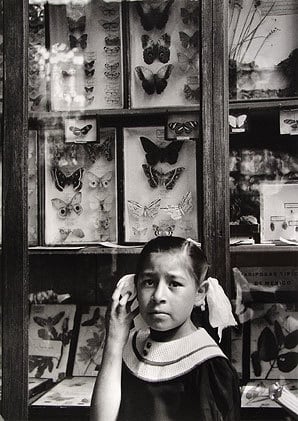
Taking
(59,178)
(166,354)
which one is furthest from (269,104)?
(166,354)

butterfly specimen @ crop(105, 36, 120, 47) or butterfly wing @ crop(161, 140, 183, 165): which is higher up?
butterfly specimen @ crop(105, 36, 120, 47)

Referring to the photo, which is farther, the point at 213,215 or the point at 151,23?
the point at 151,23

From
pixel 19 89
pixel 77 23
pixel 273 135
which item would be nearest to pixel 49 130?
pixel 19 89

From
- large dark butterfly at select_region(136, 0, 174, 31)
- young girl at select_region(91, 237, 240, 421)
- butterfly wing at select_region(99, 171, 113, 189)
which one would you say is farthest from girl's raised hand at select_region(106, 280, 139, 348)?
large dark butterfly at select_region(136, 0, 174, 31)

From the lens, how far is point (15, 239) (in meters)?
2.18

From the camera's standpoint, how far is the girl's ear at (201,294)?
80.2 inches

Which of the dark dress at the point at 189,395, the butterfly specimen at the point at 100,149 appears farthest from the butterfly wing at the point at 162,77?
the dark dress at the point at 189,395

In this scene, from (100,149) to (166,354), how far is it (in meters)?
0.69

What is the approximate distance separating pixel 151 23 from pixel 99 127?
0.37 meters

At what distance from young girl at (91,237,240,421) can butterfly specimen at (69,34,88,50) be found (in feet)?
2.31

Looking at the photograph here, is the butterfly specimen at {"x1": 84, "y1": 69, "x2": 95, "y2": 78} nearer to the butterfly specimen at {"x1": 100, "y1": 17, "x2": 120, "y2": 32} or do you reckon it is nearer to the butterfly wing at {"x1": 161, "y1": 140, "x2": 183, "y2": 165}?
the butterfly specimen at {"x1": 100, "y1": 17, "x2": 120, "y2": 32}

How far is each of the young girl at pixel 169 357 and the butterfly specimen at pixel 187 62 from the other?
54 cm

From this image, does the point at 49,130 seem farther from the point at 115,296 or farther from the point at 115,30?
the point at 115,296

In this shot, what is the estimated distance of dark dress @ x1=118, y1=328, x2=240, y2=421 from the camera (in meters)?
1.98
